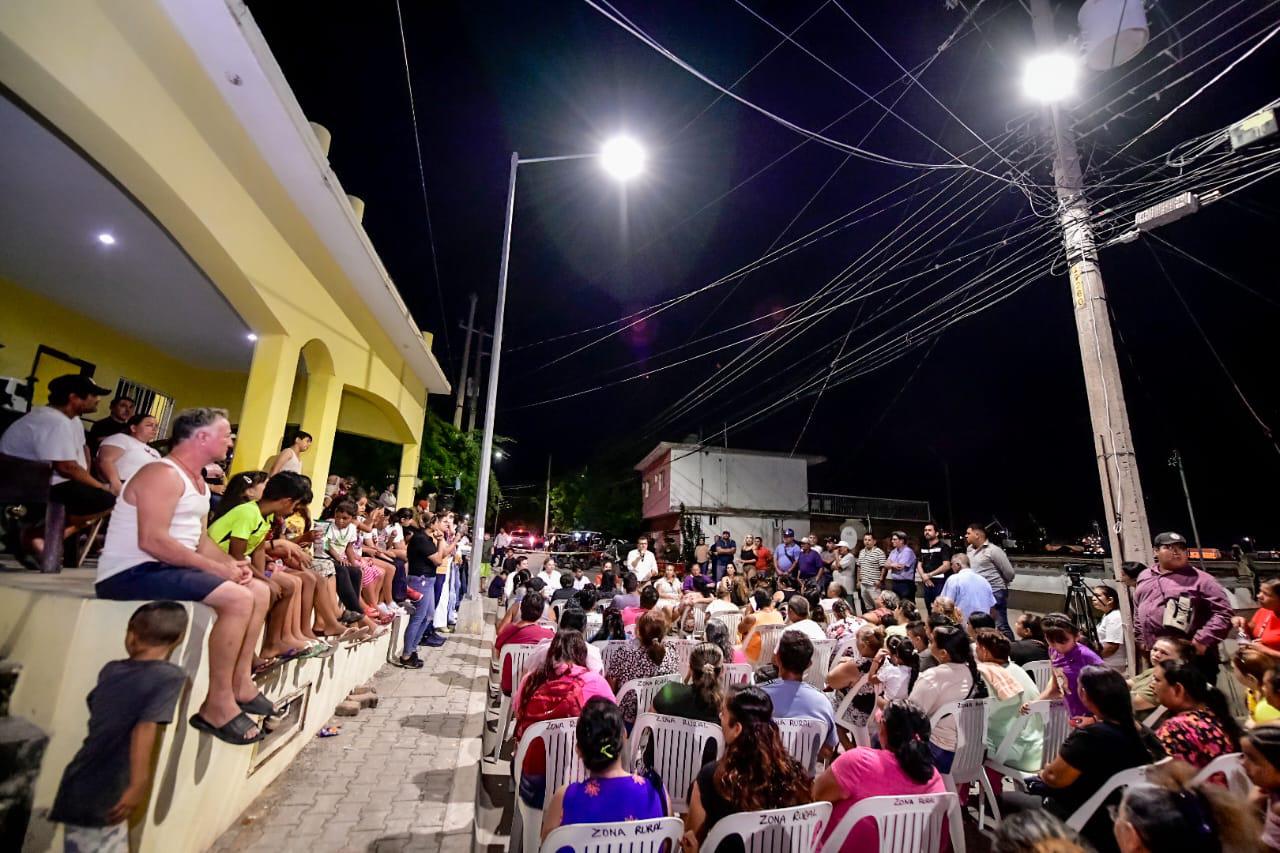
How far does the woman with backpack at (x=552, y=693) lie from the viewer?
3.13m

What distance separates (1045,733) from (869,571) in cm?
692

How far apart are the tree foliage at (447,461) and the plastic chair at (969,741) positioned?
1107 centimetres

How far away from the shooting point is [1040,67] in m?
7.37

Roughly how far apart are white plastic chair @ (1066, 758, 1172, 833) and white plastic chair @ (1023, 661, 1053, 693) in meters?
2.46

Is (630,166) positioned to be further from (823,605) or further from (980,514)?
(980,514)

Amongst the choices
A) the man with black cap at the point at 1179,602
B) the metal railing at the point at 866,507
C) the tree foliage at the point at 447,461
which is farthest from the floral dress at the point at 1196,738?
the metal railing at the point at 866,507

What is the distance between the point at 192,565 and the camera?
2.73m

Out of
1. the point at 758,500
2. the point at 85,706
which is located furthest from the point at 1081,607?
the point at 758,500

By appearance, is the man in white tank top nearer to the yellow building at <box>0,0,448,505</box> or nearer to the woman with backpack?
the woman with backpack

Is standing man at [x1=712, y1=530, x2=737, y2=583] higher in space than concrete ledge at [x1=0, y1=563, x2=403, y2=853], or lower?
higher

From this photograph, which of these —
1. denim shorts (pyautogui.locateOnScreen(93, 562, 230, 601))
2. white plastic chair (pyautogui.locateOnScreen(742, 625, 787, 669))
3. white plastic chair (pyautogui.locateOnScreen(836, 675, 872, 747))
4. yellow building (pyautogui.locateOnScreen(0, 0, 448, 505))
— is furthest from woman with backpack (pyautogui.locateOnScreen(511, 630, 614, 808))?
yellow building (pyautogui.locateOnScreen(0, 0, 448, 505))

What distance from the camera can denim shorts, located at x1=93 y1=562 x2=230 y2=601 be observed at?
2.58 meters

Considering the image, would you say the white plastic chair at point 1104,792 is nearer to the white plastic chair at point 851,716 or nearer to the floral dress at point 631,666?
the white plastic chair at point 851,716

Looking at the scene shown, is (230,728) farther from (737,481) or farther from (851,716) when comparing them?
(737,481)
